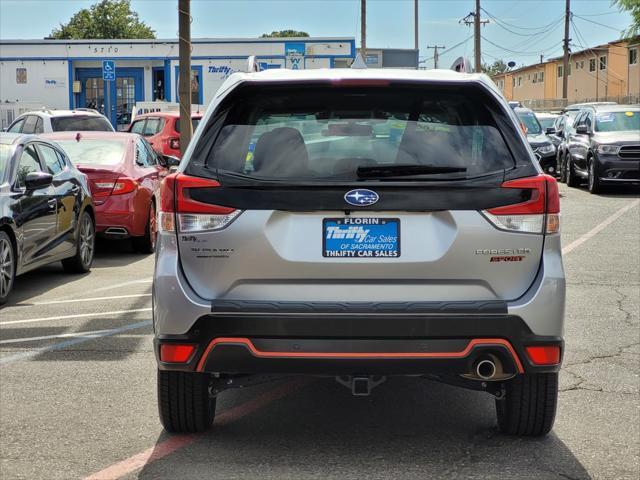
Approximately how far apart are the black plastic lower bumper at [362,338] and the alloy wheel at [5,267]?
5160 mm

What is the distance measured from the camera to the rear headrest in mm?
4418

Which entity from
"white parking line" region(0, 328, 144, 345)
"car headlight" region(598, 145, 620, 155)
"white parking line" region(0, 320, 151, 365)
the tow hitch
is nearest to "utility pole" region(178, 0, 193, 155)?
"car headlight" region(598, 145, 620, 155)

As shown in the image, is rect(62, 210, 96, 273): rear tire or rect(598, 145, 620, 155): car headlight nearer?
rect(62, 210, 96, 273): rear tire

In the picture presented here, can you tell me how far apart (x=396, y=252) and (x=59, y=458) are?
195cm

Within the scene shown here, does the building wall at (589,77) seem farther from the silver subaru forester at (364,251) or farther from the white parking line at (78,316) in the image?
the silver subaru forester at (364,251)

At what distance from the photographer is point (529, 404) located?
4859 mm

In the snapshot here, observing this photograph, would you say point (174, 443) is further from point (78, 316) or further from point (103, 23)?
point (103, 23)

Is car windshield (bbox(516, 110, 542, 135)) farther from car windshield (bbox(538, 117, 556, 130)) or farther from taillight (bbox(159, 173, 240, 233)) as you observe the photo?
taillight (bbox(159, 173, 240, 233))

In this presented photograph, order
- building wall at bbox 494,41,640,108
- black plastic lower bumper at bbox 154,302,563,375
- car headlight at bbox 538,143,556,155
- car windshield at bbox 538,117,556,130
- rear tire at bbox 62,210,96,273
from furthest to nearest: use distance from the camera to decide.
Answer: building wall at bbox 494,41,640,108
car windshield at bbox 538,117,556,130
car headlight at bbox 538,143,556,155
rear tire at bbox 62,210,96,273
black plastic lower bumper at bbox 154,302,563,375

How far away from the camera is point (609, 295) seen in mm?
9625

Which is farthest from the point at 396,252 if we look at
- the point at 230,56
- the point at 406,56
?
the point at 406,56

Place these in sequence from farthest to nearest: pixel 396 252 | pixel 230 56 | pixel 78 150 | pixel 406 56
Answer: pixel 406 56
pixel 230 56
pixel 78 150
pixel 396 252

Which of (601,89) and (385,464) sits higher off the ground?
(601,89)

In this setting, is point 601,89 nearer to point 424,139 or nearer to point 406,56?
point 406,56
